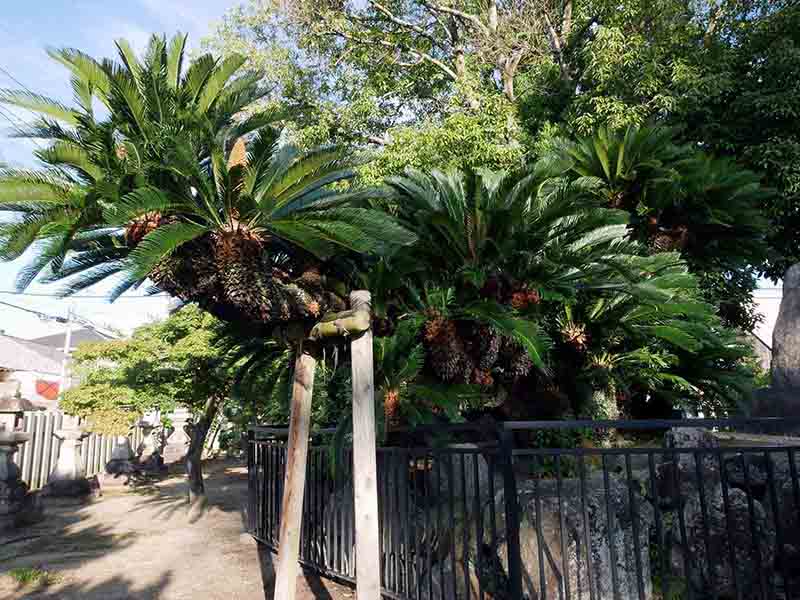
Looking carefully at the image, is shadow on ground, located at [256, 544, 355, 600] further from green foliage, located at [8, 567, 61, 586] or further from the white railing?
the white railing

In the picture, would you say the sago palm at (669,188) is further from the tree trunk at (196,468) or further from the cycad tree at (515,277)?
the tree trunk at (196,468)

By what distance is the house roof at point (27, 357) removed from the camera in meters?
27.6

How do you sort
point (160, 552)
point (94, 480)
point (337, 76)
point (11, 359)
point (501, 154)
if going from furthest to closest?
point (11, 359)
point (337, 76)
point (94, 480)
point (501, 154)
point (160, 552)

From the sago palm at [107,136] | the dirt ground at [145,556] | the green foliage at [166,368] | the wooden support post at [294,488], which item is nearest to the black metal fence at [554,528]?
the wooden support post at [294,488]

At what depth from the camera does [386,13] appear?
49.5 ft

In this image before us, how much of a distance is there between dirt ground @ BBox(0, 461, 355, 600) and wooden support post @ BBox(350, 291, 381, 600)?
7.22 ft

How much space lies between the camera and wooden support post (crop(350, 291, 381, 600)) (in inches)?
151

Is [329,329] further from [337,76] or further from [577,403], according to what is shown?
[337,76]

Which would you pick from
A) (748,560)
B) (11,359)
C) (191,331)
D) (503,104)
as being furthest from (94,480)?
(11,359)

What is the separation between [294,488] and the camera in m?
4.70

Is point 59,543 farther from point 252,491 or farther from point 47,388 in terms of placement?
point 47,388

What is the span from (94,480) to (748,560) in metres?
15.0

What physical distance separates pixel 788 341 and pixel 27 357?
34187 millimetres

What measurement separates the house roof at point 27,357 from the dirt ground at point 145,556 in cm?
1871
